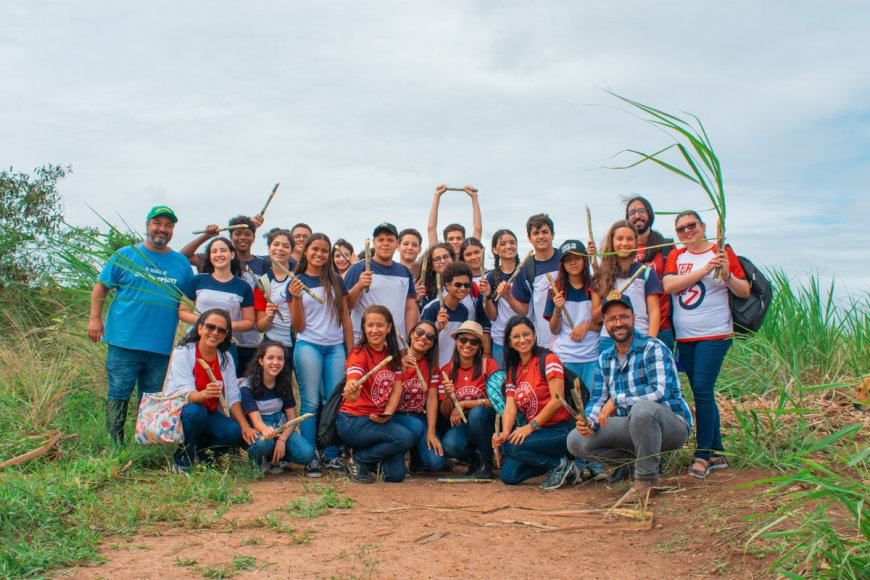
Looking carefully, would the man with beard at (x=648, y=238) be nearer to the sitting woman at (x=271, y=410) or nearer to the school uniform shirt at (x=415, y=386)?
the school uniform shirt at (x=415, y=386)

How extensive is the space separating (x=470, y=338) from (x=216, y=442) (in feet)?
6.83

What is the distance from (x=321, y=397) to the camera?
591cm

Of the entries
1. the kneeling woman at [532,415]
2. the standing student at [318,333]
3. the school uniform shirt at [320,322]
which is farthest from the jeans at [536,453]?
the school uniform shirt at [320,322]

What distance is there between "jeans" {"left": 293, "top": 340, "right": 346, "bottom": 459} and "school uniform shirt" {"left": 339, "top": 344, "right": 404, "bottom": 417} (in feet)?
0.79

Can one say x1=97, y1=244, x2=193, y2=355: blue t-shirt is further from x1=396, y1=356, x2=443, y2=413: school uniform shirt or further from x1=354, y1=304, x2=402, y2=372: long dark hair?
x1=396, y1=356, x2=443, y2=413: school uniform shirt

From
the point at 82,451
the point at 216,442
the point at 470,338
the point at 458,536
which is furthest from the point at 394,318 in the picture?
the point at 82,451

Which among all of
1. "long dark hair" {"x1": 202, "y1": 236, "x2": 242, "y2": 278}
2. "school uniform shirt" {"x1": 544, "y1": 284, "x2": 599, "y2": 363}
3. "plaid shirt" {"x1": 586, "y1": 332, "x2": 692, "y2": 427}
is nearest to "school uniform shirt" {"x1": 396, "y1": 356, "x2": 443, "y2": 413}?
"school uniform shirt" {"x1": 544, "y1": 284, "x2": 599, "y2": 363}

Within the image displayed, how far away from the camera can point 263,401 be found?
5750 millimetres

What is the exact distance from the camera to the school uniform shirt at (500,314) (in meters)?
6.05

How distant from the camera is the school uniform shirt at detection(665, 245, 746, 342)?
4.92 meters

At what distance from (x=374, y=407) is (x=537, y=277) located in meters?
1.65

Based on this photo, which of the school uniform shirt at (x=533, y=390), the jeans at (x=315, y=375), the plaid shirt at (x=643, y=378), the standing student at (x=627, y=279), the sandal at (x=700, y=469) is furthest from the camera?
the jeans at (x=315, y=375)

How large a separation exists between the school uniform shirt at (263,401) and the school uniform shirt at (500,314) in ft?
5.71

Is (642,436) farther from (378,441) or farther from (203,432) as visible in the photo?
(203,432)
